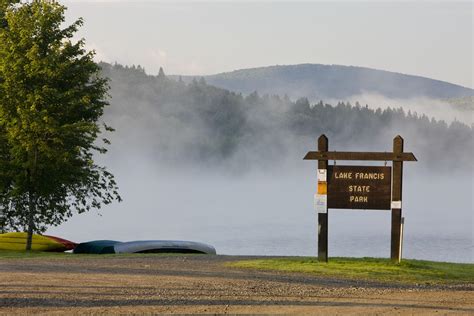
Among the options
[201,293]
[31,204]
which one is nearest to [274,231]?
[31,204]

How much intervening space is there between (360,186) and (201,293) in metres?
9.51

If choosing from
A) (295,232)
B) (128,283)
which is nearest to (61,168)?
(128,283)

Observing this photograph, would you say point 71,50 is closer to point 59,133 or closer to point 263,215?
point 59,133

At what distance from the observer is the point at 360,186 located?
29.0 meters

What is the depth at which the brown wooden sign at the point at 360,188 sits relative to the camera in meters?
28.9

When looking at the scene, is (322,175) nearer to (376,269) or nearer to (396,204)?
(396,204)

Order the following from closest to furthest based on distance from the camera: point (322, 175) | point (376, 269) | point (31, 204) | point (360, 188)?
1. point (376, 269)
2. point (360, 188)
3. point (322, 175)
4. point (31, 204)

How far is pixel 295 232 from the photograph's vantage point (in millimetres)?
119562

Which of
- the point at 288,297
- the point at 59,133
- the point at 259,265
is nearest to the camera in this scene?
the point at 288,297

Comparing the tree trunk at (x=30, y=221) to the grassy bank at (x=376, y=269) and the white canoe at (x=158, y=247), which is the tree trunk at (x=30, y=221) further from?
the grassy bank at (x=376, y=269)

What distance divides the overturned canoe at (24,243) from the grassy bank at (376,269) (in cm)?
2046

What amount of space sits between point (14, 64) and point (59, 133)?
3964 mm

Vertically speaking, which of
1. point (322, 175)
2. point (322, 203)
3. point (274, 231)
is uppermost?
point (274, 231)

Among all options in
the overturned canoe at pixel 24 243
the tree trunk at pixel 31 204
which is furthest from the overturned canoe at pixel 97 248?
the tree trunk at pixel 31 204
